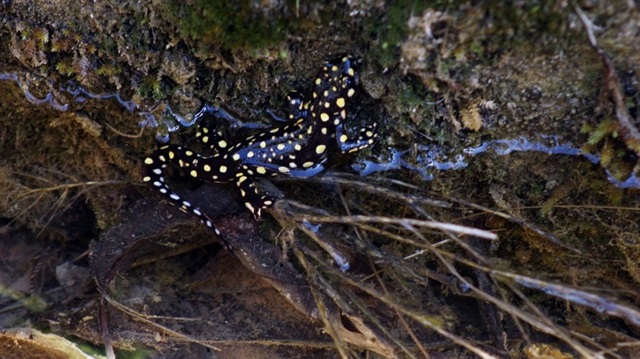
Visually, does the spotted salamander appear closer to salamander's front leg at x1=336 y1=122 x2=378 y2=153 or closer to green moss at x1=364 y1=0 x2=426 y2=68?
salamander's front leg at x1=336 y1=122 x2=378 y2=153

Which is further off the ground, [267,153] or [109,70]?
[109,70]

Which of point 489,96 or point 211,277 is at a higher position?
point 489,96

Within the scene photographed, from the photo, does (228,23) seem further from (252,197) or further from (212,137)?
(252,197)

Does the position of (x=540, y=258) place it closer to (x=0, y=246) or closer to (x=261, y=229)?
(x=261, y=229)

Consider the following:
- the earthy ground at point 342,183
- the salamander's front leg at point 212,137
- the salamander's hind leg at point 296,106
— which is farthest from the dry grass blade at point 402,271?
the salamander's front leg at point 212,137

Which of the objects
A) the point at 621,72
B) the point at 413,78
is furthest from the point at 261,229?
the point at 621,72

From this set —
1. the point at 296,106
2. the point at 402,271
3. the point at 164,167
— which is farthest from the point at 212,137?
the point at 402,271

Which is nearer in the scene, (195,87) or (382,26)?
(382,26)

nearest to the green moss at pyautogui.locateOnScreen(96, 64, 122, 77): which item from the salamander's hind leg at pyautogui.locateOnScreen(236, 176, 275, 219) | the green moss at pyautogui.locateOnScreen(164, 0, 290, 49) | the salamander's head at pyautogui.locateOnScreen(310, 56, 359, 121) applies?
the green moss at pyautogui.locateOnScreen(164, 0, 290, 49)
